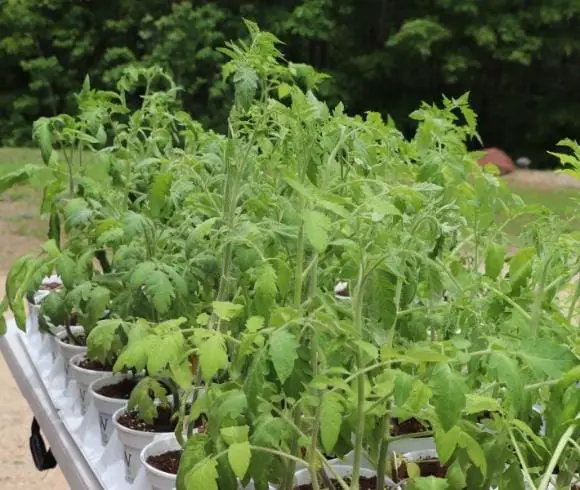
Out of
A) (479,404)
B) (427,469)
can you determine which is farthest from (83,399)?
(479,404)

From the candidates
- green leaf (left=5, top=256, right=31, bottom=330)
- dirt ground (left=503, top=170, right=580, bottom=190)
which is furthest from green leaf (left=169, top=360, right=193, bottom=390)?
dirt ground (left=503, top=170, right=580, bottom=190)

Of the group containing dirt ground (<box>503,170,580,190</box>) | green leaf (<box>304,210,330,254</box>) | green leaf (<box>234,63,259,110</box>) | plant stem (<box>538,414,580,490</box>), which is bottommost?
dirt ground (<box>503,170,580,190</box>)

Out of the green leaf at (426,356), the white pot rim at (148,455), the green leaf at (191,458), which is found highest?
the green leaf at (426,356)

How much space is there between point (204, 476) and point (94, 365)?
1.05m

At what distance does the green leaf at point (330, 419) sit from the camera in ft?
3.77

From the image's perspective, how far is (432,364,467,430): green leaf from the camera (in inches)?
41.2

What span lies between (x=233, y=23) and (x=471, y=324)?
1387 cm

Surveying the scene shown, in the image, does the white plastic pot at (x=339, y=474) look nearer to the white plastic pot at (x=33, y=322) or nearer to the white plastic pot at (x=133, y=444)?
the white plastic pot at (x=133, y=444)

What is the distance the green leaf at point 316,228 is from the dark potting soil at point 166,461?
0.67 m

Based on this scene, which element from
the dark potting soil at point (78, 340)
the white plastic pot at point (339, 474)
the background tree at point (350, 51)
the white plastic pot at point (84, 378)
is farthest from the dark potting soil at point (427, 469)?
the background tree at point (350, 51)

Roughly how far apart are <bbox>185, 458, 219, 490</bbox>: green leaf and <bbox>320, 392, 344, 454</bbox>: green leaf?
15 centimetres

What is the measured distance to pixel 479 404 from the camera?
1.13 meters

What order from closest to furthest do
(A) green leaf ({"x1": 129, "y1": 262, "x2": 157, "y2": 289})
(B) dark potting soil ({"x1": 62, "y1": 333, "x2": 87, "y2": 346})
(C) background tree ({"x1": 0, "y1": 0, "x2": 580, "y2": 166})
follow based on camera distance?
(A) green leaf ({"x1": 129, "y1": 262, "x2": 157, "y2": 289}) < (B) dark potting soil ({"x1": 62, "y1": 333, "x2": 87, "y2": 346}) < (C) background tree ({"x1": 0, "y1": 0, "x2": 580, "y2": 166})

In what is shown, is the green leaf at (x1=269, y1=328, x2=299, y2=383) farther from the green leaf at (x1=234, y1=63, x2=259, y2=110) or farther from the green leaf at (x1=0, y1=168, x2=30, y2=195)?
the green leaf at (x1=0, y1=168, x2=30, y2=195)
